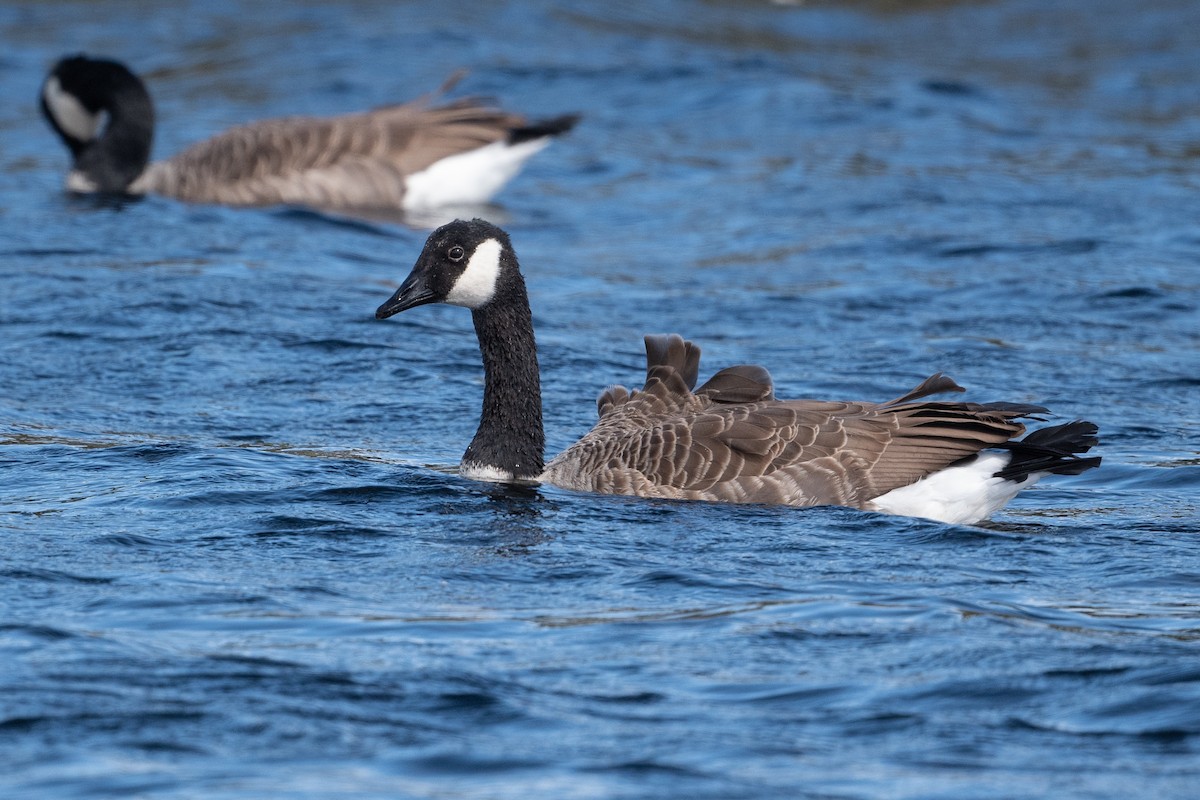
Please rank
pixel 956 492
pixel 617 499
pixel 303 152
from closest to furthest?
1. pixel 956 492
2. pixel 617 499
3. pixel 303 152

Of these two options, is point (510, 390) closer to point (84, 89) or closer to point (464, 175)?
point (464, 175)

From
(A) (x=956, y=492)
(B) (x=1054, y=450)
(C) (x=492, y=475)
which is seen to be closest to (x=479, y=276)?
(C) (x=492, y=475)

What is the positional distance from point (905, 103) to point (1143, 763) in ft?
58.8

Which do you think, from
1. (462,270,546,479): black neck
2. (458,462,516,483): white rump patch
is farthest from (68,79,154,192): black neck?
(458,462,516,483): white rump patch

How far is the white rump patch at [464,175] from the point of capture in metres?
18.8

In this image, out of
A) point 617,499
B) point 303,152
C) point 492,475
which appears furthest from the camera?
point 303,152

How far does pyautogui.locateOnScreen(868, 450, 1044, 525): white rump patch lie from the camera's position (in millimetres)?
8828

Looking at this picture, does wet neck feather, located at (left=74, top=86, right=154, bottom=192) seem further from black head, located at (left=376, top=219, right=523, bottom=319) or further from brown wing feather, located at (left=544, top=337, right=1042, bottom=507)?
brown wing feather, located at (left=544, top=337, right=1042, bottom=507)

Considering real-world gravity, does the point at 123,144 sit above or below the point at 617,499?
above

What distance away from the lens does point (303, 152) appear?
18.2 metres

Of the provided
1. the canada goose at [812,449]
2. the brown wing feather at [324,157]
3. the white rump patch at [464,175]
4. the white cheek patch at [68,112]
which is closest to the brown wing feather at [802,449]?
the canada goose at [812,449]

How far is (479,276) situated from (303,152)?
9.21 metres

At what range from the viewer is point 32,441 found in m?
10.3

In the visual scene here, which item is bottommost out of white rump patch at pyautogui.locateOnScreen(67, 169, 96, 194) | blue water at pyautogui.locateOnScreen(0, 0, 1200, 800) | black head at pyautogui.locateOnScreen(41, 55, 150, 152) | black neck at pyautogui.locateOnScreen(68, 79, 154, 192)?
blue water at pyautogui.locateOnScreen(0, 0, 1200, 800)
